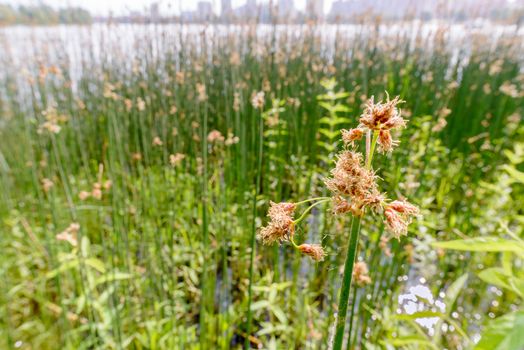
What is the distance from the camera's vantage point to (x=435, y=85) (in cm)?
326

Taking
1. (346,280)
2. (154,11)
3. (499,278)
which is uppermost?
(154,11)

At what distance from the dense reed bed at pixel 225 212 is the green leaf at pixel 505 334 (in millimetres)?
208

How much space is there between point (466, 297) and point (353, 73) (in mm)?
1952

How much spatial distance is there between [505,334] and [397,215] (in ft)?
0.62

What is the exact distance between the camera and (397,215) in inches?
13.3

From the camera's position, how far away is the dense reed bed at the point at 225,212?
133 centimetres

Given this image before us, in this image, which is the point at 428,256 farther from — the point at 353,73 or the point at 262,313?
the point at 353,73

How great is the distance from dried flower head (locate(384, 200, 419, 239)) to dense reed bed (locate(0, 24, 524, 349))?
35cm

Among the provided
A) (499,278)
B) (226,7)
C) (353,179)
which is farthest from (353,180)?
(226,7)

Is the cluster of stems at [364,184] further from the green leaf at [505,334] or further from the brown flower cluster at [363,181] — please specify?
the green leaf at [505,334]

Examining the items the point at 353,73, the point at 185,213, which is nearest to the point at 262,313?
the point at 185,213

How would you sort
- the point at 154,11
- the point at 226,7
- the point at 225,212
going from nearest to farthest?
the point at 225,212
the point at 154,11
the point at 226,7

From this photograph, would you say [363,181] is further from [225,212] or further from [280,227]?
[225,212]

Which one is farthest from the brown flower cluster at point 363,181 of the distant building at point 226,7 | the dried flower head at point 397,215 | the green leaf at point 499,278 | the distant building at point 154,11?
the distant building at point 154,11
